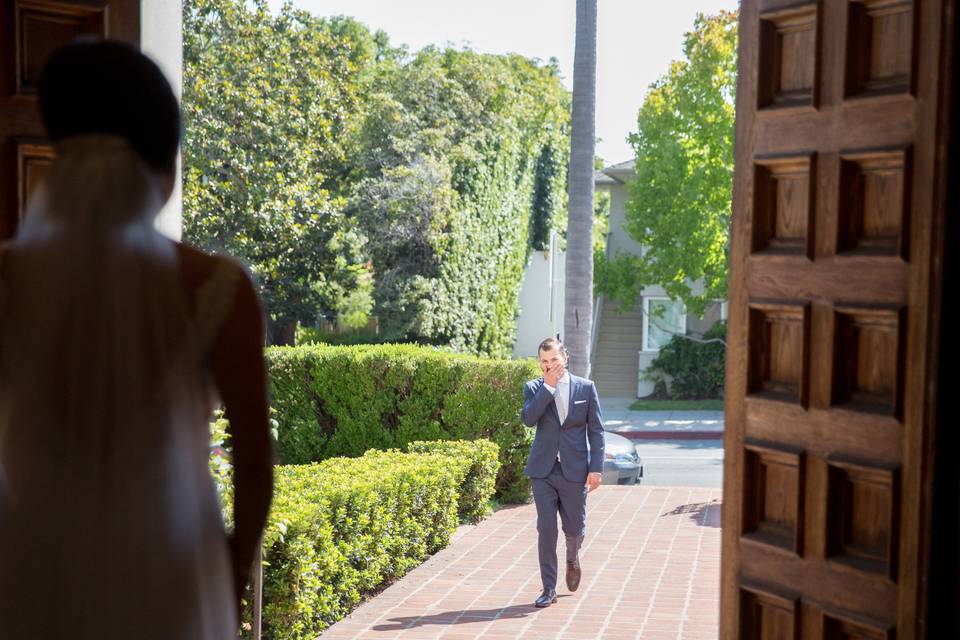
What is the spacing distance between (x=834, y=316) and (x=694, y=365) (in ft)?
99.6

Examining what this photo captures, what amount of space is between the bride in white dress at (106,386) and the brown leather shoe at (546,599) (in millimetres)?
7506

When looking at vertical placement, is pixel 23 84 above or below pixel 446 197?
below

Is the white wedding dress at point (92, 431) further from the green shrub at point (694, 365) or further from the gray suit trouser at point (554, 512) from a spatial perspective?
the green shrub at point (694, 365)

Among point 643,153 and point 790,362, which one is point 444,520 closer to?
point 790,362

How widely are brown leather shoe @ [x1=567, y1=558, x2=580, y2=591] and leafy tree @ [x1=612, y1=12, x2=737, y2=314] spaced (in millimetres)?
19663

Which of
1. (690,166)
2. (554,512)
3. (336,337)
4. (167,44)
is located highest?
(690,166)

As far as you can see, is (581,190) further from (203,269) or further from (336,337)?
(336,337)

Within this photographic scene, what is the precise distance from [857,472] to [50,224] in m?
2.28

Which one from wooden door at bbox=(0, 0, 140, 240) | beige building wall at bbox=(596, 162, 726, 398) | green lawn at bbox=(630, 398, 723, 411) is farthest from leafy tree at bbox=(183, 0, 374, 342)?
wooden door at bbox=(0, 0, 140, 240)

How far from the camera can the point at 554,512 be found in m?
9.62

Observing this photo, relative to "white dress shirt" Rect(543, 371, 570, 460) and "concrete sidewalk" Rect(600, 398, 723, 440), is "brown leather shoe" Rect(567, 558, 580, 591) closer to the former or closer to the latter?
"white dress shirt" Rect(543, 371, 570, 460)

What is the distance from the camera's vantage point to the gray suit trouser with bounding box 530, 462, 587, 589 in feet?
31.4

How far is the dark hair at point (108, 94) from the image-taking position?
228cm

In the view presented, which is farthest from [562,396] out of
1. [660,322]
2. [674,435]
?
[660,322]
